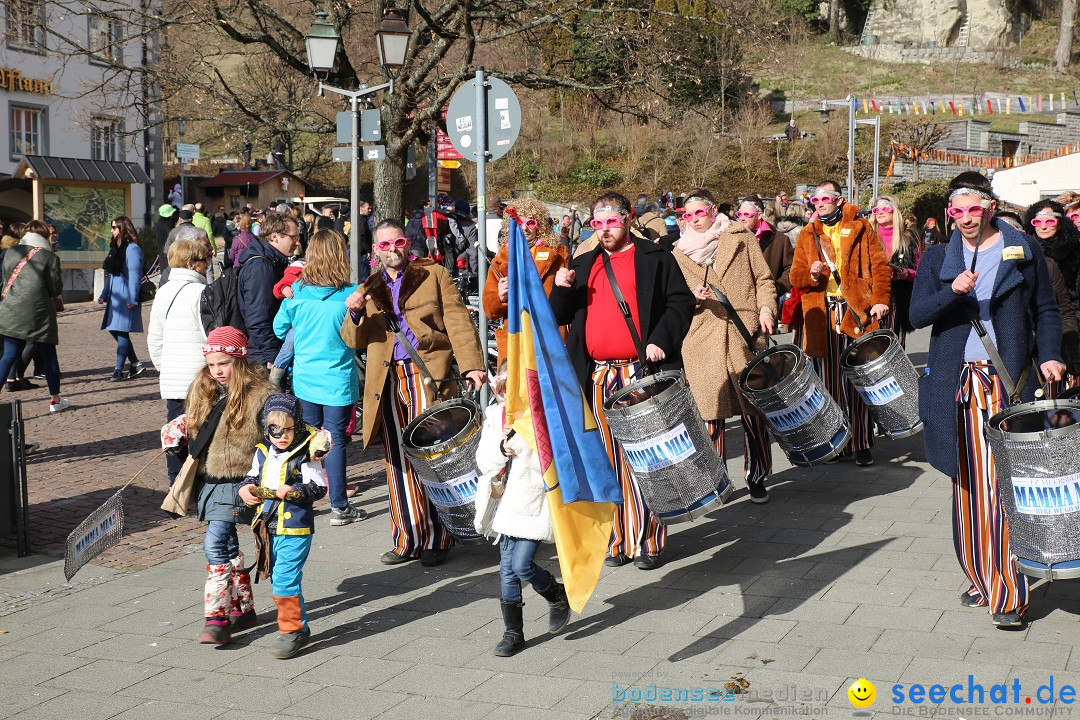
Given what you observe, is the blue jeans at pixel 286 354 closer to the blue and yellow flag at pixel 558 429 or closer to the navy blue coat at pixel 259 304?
the navy blue coat at pixel 259 304

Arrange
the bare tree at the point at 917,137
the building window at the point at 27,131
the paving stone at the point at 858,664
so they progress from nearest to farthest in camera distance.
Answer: the paving stone at the point at 858,664 → the building window at the point at 27,131 → the bare tree at the point at 917,137

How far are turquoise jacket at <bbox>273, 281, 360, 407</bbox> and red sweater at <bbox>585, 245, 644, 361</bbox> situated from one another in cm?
176

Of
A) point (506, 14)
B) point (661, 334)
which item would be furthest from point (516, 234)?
point (506, 14)

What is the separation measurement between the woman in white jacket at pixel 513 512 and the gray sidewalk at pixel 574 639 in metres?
0.20

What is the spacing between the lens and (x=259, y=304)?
8.87 meters

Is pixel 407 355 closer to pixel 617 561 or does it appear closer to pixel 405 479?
pixel 405 479

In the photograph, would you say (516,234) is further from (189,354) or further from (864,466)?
(864,466)

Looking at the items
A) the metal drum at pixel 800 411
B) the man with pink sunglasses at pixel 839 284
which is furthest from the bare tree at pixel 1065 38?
the metal drum at pixel 800 411

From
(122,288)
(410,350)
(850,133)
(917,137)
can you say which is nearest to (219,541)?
(410,350)

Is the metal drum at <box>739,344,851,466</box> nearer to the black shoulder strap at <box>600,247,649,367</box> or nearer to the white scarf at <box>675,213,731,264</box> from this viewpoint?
the white scarf at <box>675,213,731,264</box>

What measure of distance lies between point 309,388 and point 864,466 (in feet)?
13.8

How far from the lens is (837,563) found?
6.47 m

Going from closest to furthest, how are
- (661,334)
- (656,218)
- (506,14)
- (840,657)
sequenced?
(840,657), (661,334), (656,218), (506,14)

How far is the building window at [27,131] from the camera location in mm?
33000
